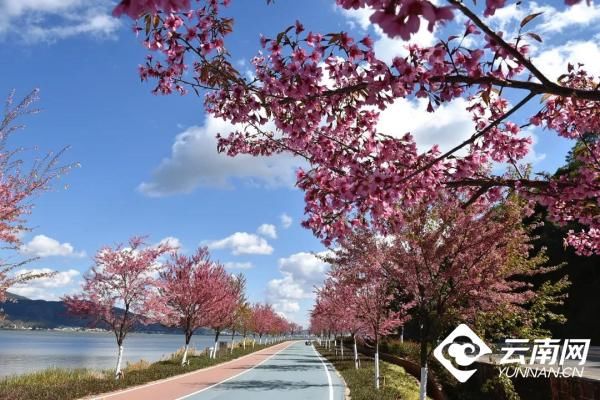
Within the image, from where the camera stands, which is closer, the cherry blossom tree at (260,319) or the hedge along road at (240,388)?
the hedge along road at (240,388)

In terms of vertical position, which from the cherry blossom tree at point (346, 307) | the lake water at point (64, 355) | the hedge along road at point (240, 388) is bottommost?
the lake water at point (64, 355)

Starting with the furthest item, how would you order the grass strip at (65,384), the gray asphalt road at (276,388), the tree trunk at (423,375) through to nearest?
the gray asphalt road at (276,388) < the grass strip at (65,384) < the tree trunk at (423,375)

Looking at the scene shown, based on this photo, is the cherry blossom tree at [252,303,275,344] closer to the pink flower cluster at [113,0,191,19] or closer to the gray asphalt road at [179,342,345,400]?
the gray asphalt road at [179,342,345,400]

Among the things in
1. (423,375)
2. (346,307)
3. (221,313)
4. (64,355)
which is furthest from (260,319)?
(423,375)

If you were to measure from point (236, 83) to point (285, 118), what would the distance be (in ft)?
2.37

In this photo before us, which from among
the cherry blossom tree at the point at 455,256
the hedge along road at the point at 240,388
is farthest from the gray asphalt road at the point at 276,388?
the cherry blossom tree at the point at 455,256

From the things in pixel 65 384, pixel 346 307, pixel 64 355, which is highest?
pixel 346 307

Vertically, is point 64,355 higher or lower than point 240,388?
lower

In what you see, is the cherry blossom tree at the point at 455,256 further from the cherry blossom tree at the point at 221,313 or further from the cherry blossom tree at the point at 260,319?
the cherry blossom tree at the point at 260,319

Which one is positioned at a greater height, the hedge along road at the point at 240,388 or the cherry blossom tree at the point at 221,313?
the cherry blossom tree at the point at 221,313

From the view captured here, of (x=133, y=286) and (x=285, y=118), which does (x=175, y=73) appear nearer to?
(x=285, y=118)

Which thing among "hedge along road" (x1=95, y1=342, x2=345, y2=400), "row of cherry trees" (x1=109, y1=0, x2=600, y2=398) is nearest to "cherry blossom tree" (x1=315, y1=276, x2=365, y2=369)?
"hedge along road" (x1=95, y1=342, x2=345, y2=400)

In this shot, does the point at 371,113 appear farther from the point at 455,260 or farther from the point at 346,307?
the point at 346,307

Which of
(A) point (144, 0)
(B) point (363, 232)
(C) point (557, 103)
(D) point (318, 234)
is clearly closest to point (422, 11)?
(A) point (144, 0)
